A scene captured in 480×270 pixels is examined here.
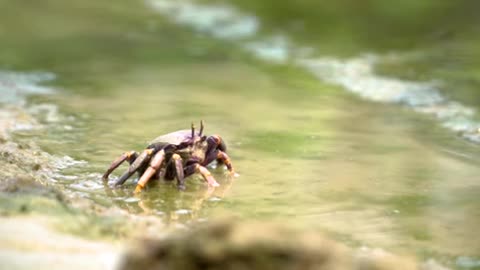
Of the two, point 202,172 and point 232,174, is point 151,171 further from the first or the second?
point 232,174

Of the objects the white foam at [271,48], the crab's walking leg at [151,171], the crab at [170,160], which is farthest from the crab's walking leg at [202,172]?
the white foam at [271,48]

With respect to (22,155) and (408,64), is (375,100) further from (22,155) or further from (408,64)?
(22,155)

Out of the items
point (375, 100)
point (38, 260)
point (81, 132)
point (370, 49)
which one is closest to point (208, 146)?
point (81, 132)

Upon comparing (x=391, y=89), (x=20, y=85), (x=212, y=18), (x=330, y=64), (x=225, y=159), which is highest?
(x=212, y=18)

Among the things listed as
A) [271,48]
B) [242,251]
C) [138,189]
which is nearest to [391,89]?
[271,48]

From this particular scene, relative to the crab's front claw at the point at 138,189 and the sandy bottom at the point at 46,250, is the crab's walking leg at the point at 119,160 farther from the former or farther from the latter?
the sandy bottom at the point at 46,250
